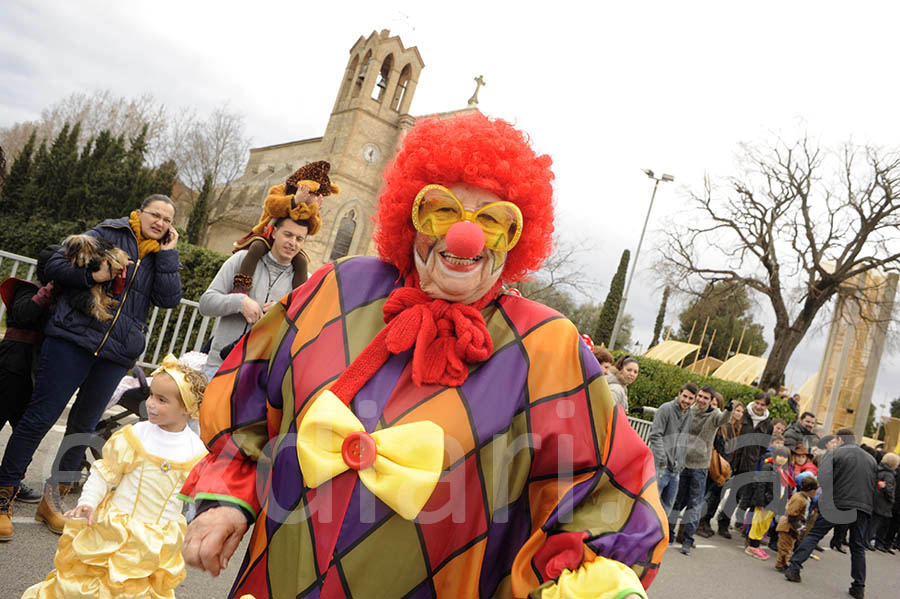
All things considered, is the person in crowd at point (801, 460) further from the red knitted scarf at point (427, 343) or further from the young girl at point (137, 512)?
the red knitted scarf at point (427, 343)

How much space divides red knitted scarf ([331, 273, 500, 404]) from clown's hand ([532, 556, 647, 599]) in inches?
20.1

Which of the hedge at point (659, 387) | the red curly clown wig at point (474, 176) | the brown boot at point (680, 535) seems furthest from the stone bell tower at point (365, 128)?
the red curly clown wig at point (474, 176)

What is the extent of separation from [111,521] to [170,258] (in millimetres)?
1666

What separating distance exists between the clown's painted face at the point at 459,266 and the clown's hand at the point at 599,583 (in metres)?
0.72

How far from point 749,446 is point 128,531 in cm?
868

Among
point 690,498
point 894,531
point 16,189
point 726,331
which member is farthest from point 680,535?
point 726,331

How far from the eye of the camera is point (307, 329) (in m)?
1.76

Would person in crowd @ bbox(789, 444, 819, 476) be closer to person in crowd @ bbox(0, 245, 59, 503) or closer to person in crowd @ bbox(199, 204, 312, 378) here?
person in crowd @ bbox(199, 204, 312, 378)

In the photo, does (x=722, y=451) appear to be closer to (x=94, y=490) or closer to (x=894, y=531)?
(x=894, y=531)

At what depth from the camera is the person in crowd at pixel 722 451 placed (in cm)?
886

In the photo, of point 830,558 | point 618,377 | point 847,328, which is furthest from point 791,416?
point 847,328

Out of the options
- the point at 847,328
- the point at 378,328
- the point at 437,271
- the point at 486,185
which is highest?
the point at 847,328

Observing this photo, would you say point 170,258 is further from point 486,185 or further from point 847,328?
point 847,328

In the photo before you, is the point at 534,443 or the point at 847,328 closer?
the point at 534,443
